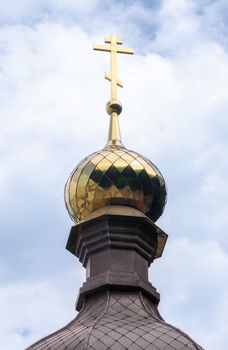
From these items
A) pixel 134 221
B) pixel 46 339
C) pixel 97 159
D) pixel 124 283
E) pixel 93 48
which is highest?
pixel 93 48

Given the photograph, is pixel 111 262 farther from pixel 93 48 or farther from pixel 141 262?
pixel 93 48

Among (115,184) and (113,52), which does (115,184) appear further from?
(113,52)

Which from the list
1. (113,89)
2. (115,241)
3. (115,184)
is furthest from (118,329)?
(113,89)

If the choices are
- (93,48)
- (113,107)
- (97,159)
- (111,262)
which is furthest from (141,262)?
(93,48)

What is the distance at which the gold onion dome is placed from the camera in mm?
16438

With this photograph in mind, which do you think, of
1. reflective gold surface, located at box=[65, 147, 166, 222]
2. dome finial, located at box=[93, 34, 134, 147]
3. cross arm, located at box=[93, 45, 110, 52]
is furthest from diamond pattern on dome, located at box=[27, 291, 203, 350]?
cross arm, located at box=[93, 45, 110, 52]

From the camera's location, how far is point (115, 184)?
16406 mm

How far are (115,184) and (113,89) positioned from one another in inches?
84.8

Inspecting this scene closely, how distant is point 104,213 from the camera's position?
52.9ft

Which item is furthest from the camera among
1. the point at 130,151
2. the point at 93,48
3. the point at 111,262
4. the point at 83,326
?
the point at 93,48

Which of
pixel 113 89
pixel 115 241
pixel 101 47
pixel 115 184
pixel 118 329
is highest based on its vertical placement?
pixel 101 47

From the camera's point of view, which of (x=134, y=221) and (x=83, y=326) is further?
(x=134, y=221)

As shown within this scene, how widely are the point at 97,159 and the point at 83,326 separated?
3068 millimetres

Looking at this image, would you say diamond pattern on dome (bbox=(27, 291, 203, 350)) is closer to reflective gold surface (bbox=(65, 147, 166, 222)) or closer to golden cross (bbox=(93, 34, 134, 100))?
reflective gold surface (bbox=(65, 147, 166, 222))
